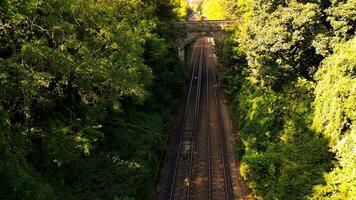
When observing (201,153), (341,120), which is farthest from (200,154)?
(341,120)

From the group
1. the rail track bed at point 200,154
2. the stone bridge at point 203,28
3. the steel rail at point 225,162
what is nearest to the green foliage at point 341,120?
the steel rail at point 225,162

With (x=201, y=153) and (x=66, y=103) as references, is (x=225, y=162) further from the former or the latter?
(x=66, y=103)

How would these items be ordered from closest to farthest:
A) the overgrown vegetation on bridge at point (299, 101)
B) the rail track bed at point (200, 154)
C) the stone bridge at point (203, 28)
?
the overgrown vegetation on bridge at point (299, 101)
the rail track bed at point (200, 154)
the stone bridge at point (203, 28)

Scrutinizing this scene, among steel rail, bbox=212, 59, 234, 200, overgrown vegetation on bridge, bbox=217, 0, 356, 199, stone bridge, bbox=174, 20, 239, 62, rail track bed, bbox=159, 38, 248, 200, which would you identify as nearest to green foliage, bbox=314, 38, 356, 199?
overgrown vegetation on bridge, bbox=217, 0, 356, 199

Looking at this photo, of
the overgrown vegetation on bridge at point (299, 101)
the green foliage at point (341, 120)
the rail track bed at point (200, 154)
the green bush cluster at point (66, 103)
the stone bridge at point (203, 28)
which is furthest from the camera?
the stone bridge at point (203, 28)

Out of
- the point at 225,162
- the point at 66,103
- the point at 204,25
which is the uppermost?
the point at 204,25

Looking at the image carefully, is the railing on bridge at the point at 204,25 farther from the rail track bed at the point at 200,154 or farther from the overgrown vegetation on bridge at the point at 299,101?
the overgrown vegetation on bridge at the point at 299,101

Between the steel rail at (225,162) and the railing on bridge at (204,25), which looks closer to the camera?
the steel rail at (225,162)
